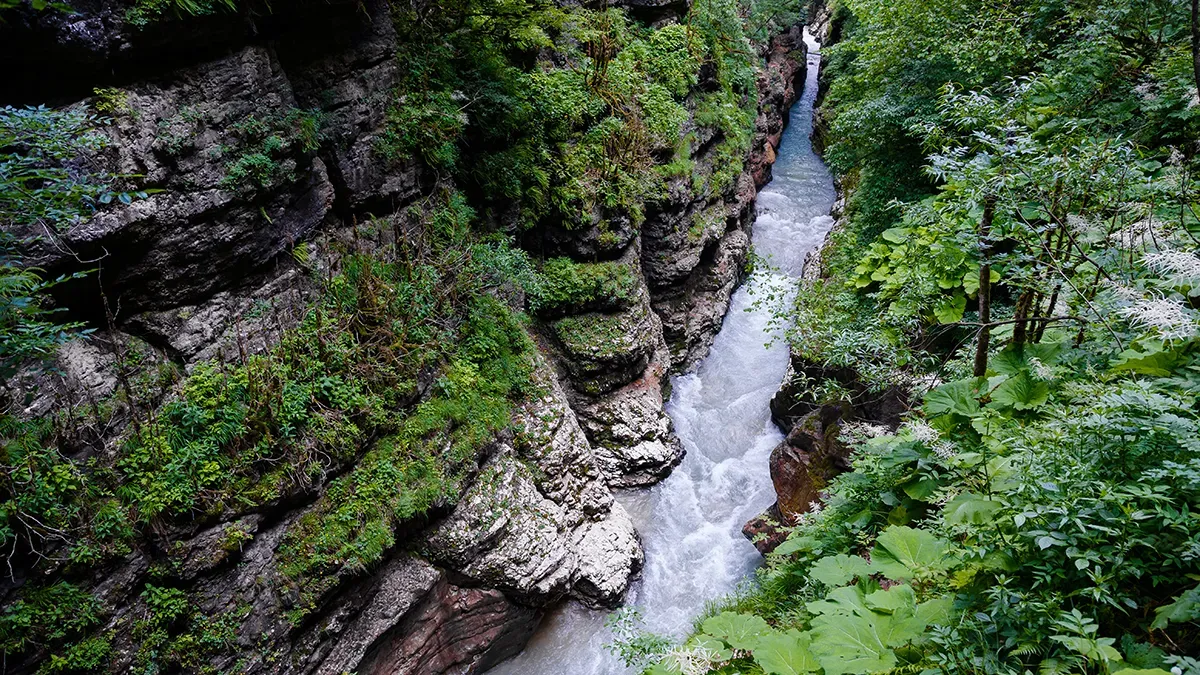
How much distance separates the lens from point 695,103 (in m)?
15.4

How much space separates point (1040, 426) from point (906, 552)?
1.13 m

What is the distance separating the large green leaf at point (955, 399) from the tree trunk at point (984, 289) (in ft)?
1.07

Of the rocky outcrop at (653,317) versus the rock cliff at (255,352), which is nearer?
the rock cliff at (255,352)

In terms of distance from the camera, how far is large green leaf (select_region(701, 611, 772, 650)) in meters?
4.08

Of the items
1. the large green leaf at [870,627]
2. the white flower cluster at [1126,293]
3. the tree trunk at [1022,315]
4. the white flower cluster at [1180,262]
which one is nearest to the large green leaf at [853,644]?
the large green leaf at [870,627]

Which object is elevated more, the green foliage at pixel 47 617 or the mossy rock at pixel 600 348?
the green foliage at pixel 47 617

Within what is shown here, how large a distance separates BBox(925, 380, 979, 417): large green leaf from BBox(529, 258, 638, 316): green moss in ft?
23.4

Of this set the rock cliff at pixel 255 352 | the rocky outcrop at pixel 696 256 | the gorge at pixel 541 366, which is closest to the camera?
the gorge at pixel 541 366

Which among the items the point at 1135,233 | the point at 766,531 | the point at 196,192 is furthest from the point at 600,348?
the point at 1135,233

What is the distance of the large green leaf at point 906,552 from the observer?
3653 mm

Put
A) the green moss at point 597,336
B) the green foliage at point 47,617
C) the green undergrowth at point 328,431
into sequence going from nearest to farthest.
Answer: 1. the green foliage at point 47,617
2. the green undergrowth at point 328,431
3. the green moss at point 597,336

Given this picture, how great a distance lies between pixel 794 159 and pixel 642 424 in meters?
14.7

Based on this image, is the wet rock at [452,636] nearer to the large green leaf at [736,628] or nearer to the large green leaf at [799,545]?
the large green leaf at [799,545]

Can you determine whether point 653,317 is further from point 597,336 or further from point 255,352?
point 255,352
